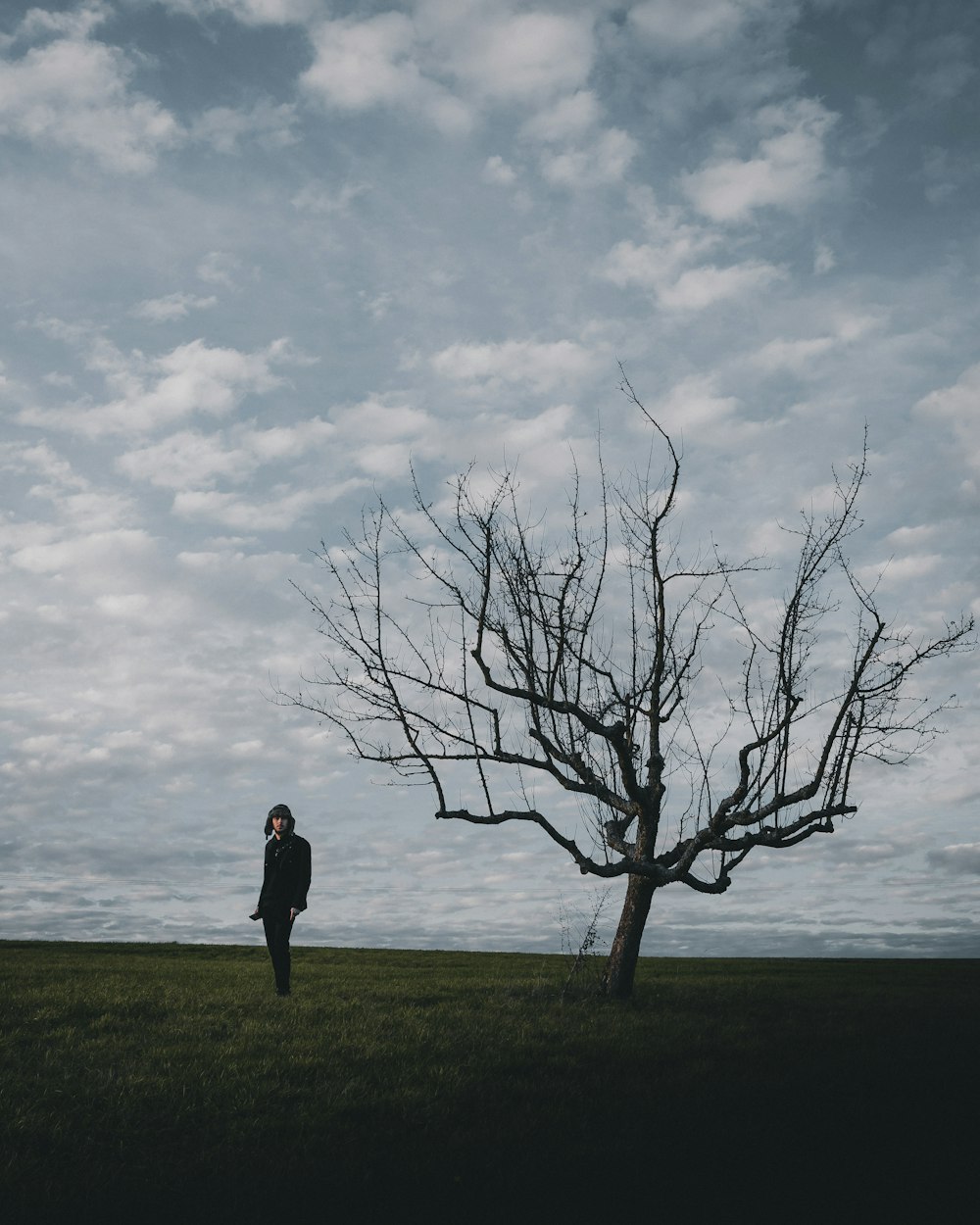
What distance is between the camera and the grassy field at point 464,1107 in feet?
19.0

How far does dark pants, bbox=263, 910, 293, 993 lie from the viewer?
46.0 feet

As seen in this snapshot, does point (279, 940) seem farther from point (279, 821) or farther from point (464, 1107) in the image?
point (464, 1107)

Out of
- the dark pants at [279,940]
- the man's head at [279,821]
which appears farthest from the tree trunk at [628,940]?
the man's head at [279,821]

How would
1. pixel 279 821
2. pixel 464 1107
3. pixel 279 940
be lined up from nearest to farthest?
pixel 464 1107
pixel 279 940
pixel 279 821

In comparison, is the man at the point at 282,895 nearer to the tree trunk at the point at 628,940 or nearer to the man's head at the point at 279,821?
the man's head at the point at 279,821

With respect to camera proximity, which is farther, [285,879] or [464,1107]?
[285,879]

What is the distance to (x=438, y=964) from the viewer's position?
23.4m

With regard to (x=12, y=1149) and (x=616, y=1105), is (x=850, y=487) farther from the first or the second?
(x=12, y=1149)

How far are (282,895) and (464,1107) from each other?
23.6 ft

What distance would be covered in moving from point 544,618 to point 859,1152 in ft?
32.5

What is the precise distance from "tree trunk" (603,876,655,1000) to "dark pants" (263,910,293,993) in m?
5.60

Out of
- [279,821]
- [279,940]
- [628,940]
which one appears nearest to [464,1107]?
[279,940]

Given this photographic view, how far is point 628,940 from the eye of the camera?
51.5 ft

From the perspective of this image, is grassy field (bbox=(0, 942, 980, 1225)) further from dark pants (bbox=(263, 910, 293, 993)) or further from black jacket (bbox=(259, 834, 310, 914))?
black jacket (bbox=(259, 834, 310, 914))
